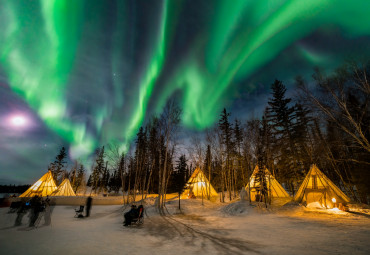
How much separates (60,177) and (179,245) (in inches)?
1928

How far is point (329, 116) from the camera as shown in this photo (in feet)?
33.3

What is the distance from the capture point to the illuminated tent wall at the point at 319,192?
13.6 m

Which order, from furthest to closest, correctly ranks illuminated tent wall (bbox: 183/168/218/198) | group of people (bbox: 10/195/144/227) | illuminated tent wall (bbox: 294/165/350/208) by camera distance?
illuminated tent wall (bbox: 183/168/218/198), illuminated tent wall (bbox: 294/165/350/208), group of people (bbox: 10/195/144/227)

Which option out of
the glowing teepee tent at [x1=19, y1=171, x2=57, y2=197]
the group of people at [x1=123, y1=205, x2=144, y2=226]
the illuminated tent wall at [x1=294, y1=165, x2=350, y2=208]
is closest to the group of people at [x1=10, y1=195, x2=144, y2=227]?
the group of people at [x1=123, y1=205, x2=144, y2=226]

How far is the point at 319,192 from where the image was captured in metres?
14.3

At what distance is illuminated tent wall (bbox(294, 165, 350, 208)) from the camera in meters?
13.6

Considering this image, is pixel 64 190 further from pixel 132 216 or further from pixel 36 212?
pixel 132 216

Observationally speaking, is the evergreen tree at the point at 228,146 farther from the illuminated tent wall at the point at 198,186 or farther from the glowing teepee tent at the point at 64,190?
the glowing teepee tent at the point at 64,190

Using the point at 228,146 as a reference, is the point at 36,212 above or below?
below

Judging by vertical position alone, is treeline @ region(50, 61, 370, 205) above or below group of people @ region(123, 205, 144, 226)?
above

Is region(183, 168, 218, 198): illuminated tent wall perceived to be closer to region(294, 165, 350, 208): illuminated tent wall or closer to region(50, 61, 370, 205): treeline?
region(50, 61, 370, 205): treeline

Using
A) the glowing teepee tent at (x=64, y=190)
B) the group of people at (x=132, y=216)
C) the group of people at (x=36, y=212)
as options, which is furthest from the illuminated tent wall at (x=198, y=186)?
the glowing teepee tent at (x=64, y=190)

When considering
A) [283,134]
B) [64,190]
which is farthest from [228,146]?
[64,190]

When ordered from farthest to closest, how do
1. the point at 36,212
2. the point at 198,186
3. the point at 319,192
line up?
the point at 198,186 < the point at 319,192 < the point at 36,212
